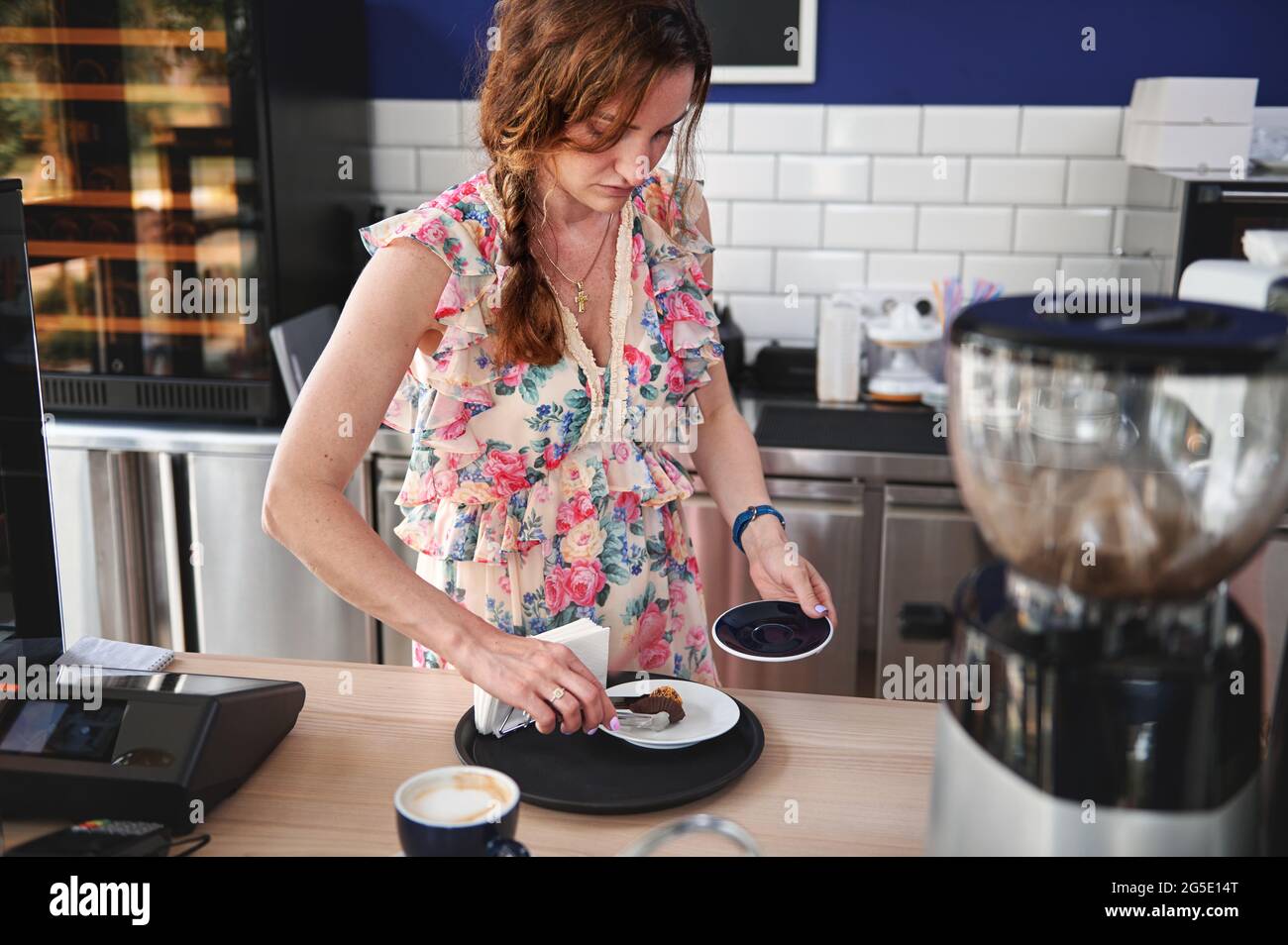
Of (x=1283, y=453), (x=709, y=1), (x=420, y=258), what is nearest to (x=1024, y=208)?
(x=709, y=1)

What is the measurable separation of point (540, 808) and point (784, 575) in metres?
0.53

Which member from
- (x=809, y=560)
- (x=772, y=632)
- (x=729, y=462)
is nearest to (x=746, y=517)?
(x=729, y=462)

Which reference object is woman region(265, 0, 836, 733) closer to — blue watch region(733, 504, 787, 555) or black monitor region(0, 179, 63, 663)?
blue watch region(733, 504, 787, 555)

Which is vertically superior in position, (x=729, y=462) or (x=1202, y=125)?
(x=1202, y=125)

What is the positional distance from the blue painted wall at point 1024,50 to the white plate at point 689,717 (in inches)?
83.4

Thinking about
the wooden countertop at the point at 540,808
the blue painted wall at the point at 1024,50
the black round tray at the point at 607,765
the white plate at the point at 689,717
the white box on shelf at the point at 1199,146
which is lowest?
the wooden countertop at the point at 540,808

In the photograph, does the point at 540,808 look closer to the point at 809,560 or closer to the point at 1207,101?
the point at 809,560

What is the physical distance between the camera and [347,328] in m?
1.38

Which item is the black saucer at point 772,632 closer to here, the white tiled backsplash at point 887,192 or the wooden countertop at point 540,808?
the wooden countertop at point 540,808

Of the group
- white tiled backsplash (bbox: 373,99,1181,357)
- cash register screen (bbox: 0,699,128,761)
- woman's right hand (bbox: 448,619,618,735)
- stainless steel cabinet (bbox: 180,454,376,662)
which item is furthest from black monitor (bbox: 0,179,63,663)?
white tiled backsplash (bbox: 373,99,1181,357)

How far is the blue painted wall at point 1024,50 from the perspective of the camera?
287 centimetres

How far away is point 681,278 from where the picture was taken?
176 centimetres

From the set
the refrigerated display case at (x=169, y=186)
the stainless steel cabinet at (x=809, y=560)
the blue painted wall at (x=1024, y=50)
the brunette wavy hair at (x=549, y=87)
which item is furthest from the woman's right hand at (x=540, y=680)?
the blue painted wall at (x=1024, y=50)

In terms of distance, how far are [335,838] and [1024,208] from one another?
249 centimetres
